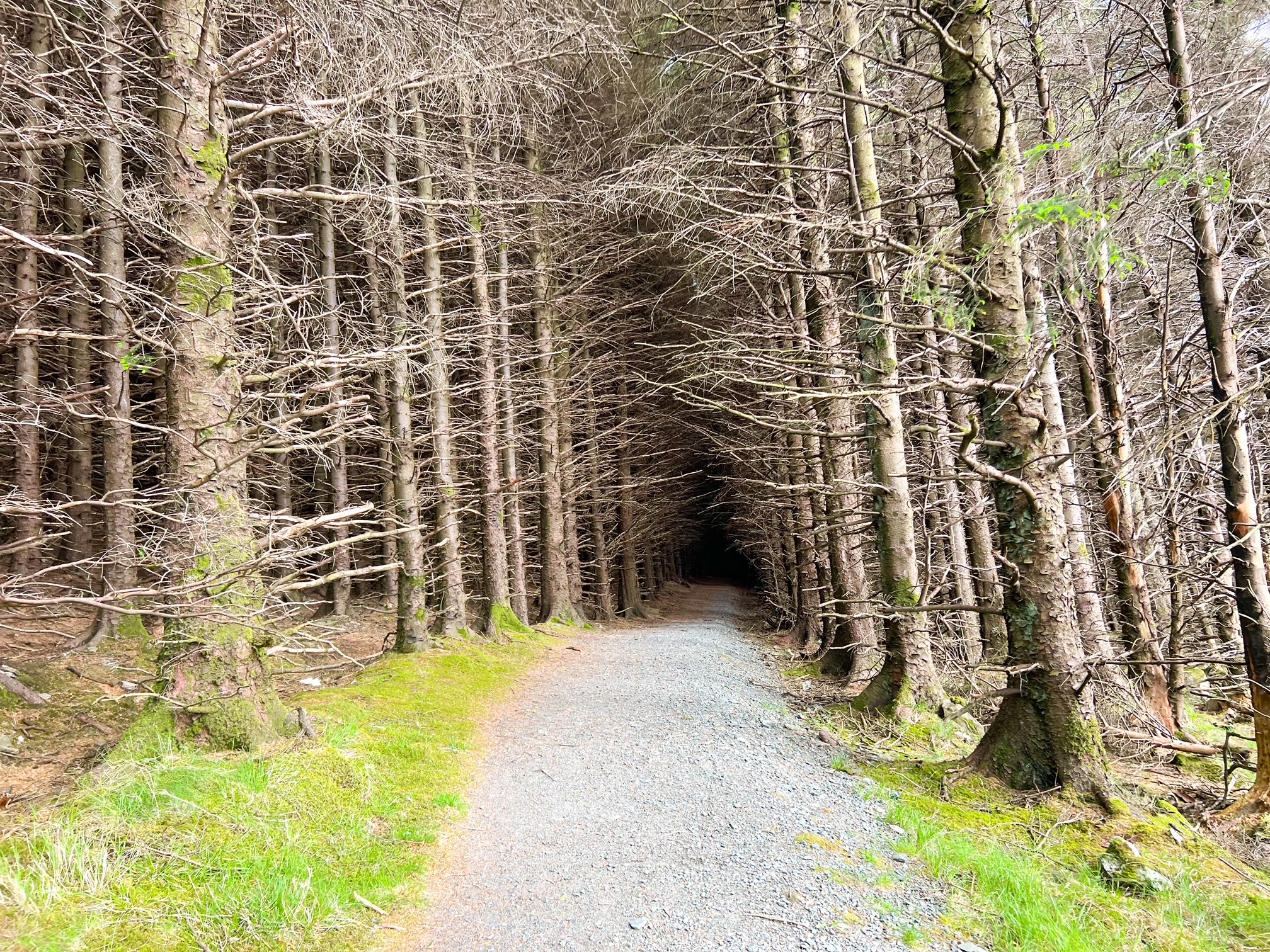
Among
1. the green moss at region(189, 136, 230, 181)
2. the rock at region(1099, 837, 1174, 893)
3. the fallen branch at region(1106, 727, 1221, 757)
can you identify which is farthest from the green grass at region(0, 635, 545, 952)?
the fallen branch at region(1106, 727, 1221, 757)

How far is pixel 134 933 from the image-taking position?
92.5 inches

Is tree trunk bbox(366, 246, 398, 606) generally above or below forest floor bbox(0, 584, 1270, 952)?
above

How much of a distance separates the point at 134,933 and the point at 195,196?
4143 millimetres

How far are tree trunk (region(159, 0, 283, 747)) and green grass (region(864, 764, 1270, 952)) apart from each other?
14.0 ft

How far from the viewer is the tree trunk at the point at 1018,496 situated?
370 cm

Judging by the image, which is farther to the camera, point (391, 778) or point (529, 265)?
point (529, 265)

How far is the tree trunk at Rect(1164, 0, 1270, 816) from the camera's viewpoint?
382 cm

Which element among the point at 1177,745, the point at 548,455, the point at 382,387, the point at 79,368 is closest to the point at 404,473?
the point at 382,387

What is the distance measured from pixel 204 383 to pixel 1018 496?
5.39 m

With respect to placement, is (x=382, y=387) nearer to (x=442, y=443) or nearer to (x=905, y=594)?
(x=442, y=443)

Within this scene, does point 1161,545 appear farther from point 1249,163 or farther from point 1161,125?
point 1161,125

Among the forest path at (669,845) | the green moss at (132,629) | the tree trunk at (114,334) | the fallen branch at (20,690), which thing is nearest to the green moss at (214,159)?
the tree trunk at (114,334)

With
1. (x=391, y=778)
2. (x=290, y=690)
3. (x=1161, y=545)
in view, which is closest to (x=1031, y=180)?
(x=1161, y=545)

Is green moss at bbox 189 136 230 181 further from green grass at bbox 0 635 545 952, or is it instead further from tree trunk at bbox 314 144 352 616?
green grass at bbox 0 635 545 952
